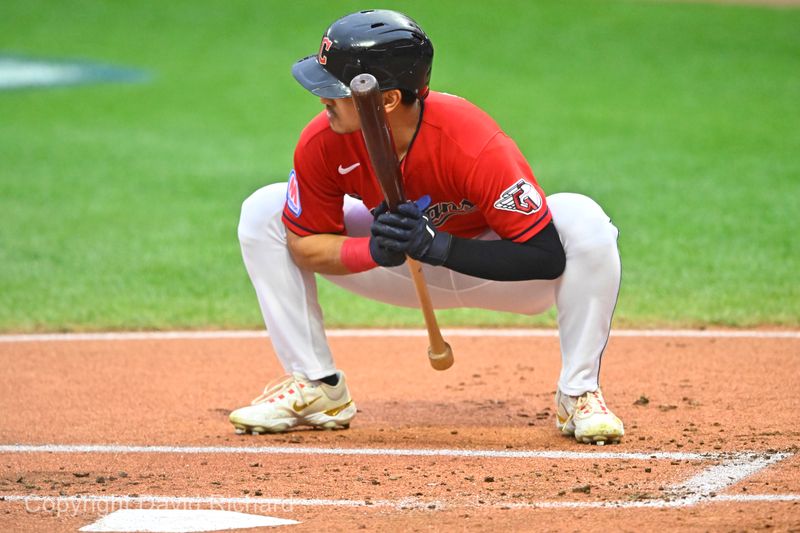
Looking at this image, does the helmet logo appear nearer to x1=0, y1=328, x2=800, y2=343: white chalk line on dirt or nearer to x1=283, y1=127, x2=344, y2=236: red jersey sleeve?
x1=283, y1=127, x2=344, y2=236: red jersey sleeve

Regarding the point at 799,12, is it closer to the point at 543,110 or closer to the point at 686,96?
the point at 686,96

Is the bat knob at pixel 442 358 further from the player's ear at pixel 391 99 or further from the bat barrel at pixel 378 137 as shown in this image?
the player's ear at pixel 391 99

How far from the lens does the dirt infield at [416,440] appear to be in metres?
4.02

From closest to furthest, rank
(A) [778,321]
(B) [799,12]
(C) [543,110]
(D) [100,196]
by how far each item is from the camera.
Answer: (A) [778,321] < (D) [100,196] < (C) [543,110] < (B) [799,12]

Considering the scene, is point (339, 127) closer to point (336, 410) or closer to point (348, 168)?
point (348, 168)

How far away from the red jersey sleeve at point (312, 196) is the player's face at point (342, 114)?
17cm

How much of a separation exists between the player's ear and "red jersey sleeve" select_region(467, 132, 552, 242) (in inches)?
15.0

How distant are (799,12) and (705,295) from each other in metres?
18.0

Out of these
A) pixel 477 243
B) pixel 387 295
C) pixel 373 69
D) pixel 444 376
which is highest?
pixel 373 69

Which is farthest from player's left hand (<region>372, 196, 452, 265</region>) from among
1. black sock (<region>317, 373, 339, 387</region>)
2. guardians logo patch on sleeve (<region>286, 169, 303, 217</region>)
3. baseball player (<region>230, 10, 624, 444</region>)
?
black sock (<region>317, 373, 339, 387</region>)

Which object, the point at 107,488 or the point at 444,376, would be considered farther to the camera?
the point at 444,376

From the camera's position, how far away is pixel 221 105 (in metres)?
18.5

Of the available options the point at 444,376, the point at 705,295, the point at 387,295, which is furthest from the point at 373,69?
the point at 705,295

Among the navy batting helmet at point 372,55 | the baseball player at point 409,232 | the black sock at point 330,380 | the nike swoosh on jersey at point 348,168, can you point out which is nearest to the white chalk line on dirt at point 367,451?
the baseball player at point 409,232
